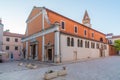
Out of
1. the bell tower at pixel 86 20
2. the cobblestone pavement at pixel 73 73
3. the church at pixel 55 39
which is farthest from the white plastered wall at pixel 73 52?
the bell tower at pixel 86 20

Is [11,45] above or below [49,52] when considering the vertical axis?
above

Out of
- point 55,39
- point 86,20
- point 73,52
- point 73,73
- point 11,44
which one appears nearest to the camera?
point 73,73

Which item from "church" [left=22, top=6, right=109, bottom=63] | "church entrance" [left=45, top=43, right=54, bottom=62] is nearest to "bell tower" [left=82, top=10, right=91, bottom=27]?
"church" [left=22, top=6, right=109, bottom=63]

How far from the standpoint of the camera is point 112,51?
4347 centimetres

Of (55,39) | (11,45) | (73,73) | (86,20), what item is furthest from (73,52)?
(11,45)

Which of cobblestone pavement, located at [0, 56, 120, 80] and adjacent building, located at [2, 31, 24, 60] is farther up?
adjacent building, located at [2, 31, 24, 60]

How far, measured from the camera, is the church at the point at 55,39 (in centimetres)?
1970

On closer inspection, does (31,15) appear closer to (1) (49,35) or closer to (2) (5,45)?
(1) (49,35)

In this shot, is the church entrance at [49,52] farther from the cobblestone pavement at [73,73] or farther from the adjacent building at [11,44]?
the adjacent building at [11,44]

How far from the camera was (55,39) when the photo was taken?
1928cm

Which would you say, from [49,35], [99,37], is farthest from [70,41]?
[99,37]

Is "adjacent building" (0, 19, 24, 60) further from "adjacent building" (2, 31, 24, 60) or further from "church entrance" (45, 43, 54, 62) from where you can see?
"church entrance" (45, 43, 54, 62)

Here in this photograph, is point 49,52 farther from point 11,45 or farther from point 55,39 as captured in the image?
point 11,45

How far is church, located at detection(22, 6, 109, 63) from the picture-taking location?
64.6 ft
